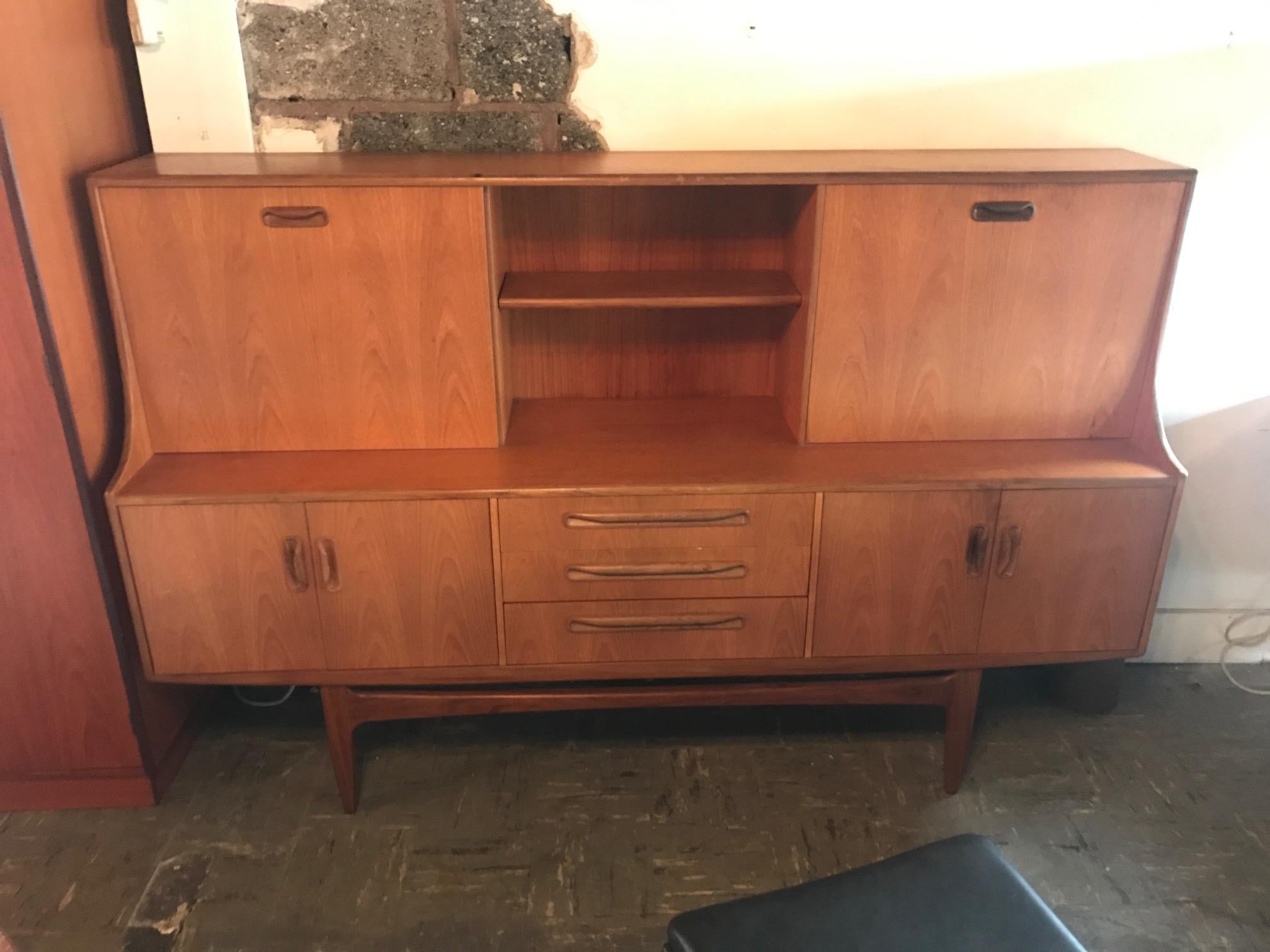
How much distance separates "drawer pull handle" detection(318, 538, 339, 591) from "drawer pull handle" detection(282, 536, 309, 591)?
3 cm

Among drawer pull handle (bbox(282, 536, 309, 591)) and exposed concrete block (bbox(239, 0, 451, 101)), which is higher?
exposed concrete block (bbox(239, 0, 451, 101))

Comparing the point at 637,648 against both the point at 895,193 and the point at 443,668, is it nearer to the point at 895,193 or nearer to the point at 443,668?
the point at 443,668

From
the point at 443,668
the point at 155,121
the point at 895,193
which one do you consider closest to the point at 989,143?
the point at 895,193

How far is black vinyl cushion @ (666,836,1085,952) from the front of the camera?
1241 mm

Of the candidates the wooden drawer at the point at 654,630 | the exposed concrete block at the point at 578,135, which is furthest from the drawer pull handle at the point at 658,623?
the exposed concrete block at the point at 578,135

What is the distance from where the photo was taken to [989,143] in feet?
6.69

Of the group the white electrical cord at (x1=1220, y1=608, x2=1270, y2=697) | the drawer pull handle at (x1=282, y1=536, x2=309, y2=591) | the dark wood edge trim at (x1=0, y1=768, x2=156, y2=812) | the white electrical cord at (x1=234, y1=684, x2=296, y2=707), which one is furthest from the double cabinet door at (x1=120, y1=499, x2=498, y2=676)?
the white electrical cord at (x1=1220, y1=608, x2=1270, y2=697)

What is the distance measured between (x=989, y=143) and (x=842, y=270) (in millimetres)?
552

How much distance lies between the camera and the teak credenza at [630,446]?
5.65 feet

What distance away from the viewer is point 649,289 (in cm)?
189

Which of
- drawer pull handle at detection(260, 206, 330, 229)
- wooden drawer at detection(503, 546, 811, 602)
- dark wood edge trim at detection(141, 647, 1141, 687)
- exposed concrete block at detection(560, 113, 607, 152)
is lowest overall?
dark wood edge trim at detection(141, 647, 1141, 687)

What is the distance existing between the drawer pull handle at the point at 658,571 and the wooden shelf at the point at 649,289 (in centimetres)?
49

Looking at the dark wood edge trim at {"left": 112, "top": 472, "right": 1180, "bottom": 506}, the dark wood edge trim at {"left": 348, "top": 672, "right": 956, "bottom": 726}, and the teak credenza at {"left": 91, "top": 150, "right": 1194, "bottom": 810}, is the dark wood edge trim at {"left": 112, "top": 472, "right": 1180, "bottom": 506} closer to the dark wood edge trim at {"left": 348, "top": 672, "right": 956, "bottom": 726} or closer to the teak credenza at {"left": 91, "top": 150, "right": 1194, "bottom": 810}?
the teak credenza at {"left": 91, "top": 150, "right": 1194, "bottom": 810}

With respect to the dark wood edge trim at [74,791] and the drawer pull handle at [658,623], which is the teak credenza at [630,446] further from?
the dark wood edge trim at [74,791]
